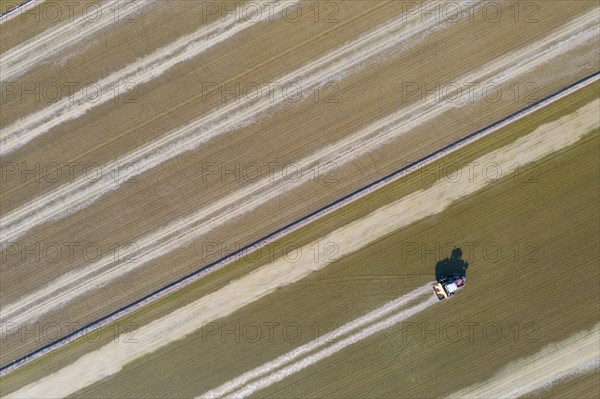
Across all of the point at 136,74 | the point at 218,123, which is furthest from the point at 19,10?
the point at 218,123

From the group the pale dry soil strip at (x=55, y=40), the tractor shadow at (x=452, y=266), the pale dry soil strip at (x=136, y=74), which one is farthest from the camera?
the pale dry soil strip at (x=55, y=40)

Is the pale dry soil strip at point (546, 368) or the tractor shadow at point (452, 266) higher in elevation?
the tractor shadow at point (452, 266)

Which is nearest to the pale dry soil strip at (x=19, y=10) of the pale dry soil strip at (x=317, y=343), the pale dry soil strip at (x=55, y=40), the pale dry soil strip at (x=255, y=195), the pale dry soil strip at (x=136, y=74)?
the pale dry soil strip at (x=55, y=40)

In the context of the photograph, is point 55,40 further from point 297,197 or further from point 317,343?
point 317,343

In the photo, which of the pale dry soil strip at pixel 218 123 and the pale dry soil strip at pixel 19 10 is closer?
the pale dry soil strip at pixel 218 123

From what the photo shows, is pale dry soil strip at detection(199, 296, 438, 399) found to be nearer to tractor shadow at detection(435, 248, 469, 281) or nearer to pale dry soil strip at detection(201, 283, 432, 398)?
pale dry soil strip at detection(201, 283, 432, 398)

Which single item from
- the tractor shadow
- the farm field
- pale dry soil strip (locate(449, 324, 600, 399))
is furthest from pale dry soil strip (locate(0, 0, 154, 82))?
pale dry soil strip (locate(449, 324, 600, 399))

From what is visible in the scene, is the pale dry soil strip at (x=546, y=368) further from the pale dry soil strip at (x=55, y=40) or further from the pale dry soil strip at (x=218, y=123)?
the pale dry soil strip at (x=55, y=40)
